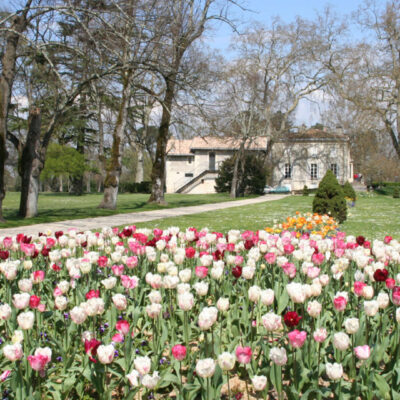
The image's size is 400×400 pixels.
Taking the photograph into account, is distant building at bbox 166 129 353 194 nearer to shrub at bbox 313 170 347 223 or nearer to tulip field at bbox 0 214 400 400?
shrub at bbox 313 170 347 223

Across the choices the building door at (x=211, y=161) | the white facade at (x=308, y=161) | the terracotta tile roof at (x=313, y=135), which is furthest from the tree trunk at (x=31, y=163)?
the white facade at (x=308, y=161)

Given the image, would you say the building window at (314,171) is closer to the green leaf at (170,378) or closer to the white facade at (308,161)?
the white facade at (308,161)

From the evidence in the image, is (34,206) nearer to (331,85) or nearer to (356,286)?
(356,286)

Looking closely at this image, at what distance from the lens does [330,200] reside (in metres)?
12.9

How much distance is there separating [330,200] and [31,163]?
9572 mm

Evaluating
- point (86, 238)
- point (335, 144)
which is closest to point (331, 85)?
point (335, 144)

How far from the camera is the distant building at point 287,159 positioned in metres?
48.8

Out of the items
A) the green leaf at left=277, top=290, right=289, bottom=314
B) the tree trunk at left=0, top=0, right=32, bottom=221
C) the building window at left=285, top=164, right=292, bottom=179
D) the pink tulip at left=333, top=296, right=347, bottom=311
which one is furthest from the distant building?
the pink tulip at left=333, top=296, right=347, bottom=311

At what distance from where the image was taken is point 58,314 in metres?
3.32

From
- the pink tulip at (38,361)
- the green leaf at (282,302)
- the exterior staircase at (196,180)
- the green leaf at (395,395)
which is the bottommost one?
the green leaf at (395,395)

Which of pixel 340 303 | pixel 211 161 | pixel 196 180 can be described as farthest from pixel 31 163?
pixel 211 161

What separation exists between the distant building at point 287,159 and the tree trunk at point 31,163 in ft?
112

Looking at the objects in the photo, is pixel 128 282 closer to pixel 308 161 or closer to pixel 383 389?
pixel 383 389

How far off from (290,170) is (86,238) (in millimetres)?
47518
